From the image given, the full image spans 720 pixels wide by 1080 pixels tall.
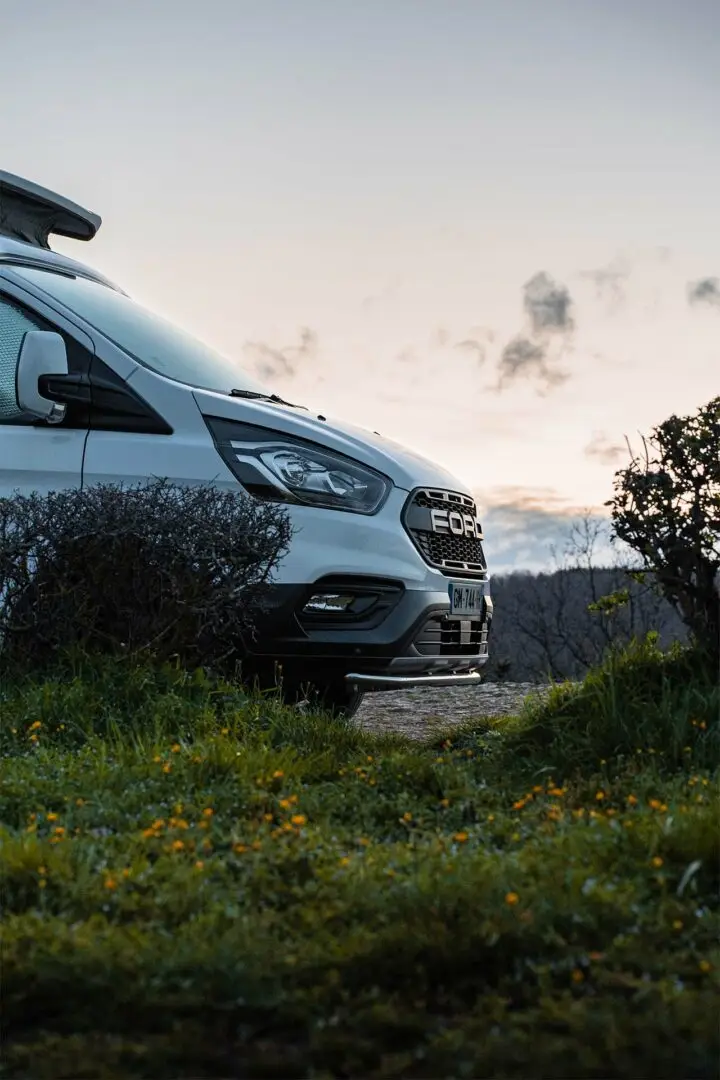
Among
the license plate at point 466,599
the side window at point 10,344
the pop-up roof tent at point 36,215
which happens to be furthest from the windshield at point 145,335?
the license plate at point 466,599

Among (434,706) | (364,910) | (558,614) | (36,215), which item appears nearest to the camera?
(364,910)

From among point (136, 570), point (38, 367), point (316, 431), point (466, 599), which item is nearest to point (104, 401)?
point (38, 367)

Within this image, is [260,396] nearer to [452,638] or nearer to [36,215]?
[452,638]

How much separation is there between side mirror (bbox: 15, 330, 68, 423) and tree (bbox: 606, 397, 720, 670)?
294 centimetres

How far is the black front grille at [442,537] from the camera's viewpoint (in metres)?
6.26

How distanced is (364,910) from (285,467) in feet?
11.1

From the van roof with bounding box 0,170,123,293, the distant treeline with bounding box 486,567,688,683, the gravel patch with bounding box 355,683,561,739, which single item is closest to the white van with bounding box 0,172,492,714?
the van roof with bounding box 0,170,123,293

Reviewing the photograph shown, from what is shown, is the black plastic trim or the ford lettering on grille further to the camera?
the ford lettering on grille

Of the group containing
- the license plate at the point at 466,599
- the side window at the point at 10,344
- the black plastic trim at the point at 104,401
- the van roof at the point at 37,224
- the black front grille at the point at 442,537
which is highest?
the van roof at the point at 37,224

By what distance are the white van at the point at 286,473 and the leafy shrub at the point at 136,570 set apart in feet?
0.61

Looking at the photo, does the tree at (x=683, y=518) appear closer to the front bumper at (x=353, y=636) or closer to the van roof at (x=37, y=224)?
the front bumper at (x=353, y=636)

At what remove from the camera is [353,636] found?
6.00m

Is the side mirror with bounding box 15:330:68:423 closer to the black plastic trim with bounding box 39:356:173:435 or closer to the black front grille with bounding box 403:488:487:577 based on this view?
the black plastic trim with bounding box 39:356:173:435

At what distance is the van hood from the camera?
242 inches
